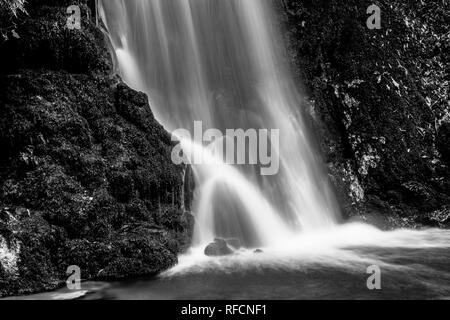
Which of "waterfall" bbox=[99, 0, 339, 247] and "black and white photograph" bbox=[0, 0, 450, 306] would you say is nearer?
"black and white photograph" bbox=[0, 0, 450, 306]

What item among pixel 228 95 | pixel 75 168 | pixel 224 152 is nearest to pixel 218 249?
pixel 75 168

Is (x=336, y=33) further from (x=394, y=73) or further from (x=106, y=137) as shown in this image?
(x=106, y=137)

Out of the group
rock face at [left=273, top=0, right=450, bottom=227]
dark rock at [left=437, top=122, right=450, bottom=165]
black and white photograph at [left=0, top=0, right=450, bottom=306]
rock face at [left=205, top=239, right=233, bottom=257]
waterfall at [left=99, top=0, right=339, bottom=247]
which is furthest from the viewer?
dark rock at [left=437, top=122, right=450, bottom=165]

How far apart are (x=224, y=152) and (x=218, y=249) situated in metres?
3.32

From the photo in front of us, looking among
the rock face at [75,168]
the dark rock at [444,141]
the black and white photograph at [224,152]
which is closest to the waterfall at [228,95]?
the black and white photograph at [224,152]

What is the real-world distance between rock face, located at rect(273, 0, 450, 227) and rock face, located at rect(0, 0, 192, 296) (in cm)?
615

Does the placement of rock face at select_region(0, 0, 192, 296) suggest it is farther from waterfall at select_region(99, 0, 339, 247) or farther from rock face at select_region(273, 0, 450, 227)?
rock face at select_region(273, 0, 450, 227)

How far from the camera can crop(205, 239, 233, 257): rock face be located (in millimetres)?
8258

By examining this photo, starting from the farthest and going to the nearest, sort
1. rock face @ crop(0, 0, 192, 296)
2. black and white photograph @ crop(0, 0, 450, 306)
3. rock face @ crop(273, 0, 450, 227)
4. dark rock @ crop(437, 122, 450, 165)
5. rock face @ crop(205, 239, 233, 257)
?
dark rock @ crop(437, 122, 450, 165) → rock face @ crop(273, 0, 450, 227) → rock face @ crop(205, 239, 233, 257) → black and white photograph @ crop(0, 0, 450, 306) → rock face @ crop(0, 0, 192, 296)

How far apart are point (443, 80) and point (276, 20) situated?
584 cm

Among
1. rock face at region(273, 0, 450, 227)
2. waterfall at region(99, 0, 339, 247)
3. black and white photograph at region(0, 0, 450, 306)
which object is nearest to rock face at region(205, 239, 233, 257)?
black and white photograph at region(0, 0, 450, 306)

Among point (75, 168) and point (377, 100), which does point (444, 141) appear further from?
point (75, 168)

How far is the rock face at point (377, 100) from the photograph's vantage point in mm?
12680
